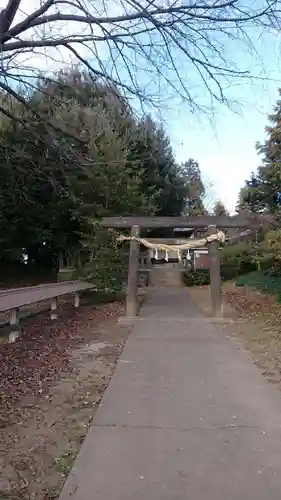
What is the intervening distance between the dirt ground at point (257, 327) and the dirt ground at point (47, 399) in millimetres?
2301

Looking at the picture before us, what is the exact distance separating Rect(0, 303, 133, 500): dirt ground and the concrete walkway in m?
0.20

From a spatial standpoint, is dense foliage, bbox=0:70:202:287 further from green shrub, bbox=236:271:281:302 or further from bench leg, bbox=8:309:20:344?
green shrub, bbox=236:271:281:302

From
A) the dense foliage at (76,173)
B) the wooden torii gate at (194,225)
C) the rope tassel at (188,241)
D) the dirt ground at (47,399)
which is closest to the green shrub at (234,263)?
the dense foliage at (76,173)

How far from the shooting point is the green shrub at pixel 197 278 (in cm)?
2950

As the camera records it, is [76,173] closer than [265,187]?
Yes

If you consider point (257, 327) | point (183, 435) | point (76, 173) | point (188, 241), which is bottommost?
point (257, 327)

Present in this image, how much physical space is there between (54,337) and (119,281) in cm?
698

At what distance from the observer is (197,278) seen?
29734mm

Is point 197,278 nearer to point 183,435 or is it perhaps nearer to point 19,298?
point 19,298

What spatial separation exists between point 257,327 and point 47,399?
7265mm

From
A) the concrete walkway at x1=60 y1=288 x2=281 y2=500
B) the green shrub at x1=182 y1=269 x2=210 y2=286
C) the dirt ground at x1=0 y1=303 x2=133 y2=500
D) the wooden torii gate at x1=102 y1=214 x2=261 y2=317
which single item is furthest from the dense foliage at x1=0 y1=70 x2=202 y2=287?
the green shrub at x1=182 y1=269 x2=210 y2=286

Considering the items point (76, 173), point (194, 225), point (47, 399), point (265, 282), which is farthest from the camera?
point (265, 282)

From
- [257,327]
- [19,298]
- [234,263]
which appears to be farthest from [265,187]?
[19,298]

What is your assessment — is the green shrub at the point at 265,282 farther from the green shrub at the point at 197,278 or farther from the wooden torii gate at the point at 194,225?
the green shrub at the point at 197,278
